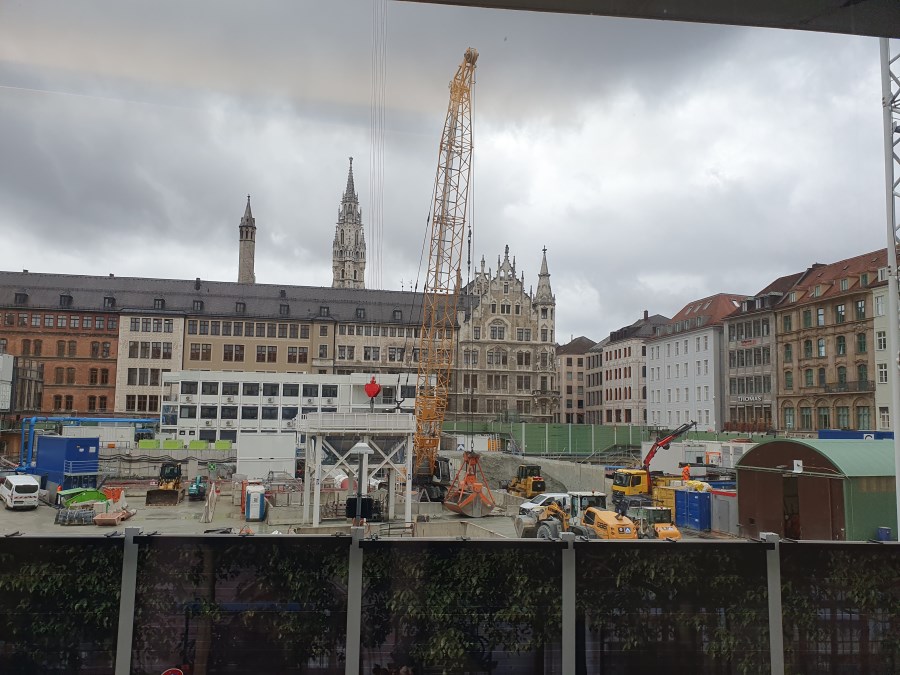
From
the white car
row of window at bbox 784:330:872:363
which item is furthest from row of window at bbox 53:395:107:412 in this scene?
row of window at bbox 784:330:872:363

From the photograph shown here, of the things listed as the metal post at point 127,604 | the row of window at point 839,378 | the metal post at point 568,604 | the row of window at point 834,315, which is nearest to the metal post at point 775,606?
the metal post at point 568,604

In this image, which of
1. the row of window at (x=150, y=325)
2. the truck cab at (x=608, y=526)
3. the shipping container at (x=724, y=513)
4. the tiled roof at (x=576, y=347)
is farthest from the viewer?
the tiled roof at (x=576, y=347)

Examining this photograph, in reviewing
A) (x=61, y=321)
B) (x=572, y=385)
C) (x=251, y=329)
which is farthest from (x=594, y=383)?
(x=61, y=321)

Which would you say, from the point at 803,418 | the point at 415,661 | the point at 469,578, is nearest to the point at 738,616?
the point at 469,578

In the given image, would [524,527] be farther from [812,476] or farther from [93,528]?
[93,528]

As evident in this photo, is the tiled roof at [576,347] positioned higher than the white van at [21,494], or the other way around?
the tiled roof at [576,347]

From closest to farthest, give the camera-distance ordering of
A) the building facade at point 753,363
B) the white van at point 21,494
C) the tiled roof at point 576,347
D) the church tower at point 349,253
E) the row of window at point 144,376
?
the white van at point 21,494
the building facade at point 753,363
the row of window at point 144,376
the tiled roof at point 576,347
the church tower at point 349,253

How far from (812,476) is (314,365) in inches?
1638

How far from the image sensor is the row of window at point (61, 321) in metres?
50.6

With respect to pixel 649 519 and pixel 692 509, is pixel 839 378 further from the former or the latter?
pixel 649 519

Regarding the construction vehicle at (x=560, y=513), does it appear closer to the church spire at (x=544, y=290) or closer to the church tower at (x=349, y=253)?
the church spire at (x=544, y=290)

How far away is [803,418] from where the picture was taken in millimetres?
35312

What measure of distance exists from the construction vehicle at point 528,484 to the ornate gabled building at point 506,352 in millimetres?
24111

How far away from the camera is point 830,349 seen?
34.8 metres
